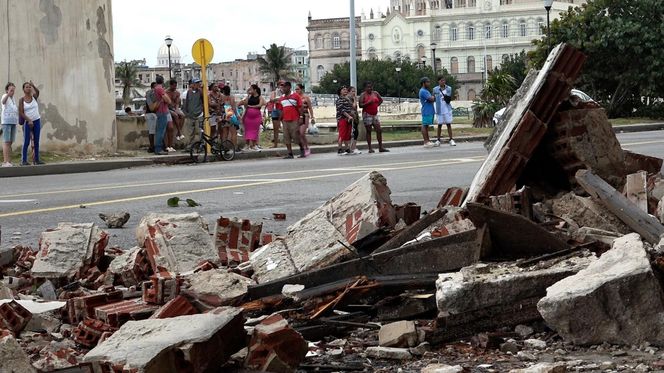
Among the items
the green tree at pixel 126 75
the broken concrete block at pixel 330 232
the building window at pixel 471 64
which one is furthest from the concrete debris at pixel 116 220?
the building window at pixel 471 64

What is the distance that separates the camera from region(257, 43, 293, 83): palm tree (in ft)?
482

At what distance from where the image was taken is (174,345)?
3955 millimetres

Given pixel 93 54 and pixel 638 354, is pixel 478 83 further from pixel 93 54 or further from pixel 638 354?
pixel 638 354

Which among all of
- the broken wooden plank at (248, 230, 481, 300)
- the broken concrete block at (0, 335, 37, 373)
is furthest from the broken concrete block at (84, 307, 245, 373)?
the broken wooden plank at (248, 230, 481, 300)

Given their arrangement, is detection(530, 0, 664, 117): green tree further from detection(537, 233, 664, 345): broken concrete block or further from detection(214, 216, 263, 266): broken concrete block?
detection(537, 233, 664, 345): broken concrete block

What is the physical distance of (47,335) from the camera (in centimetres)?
509

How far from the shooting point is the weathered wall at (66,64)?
2269 centimetres

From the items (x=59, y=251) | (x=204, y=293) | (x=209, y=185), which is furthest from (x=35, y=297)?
(x=209, y=185)

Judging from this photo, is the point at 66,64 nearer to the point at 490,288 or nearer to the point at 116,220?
the point at 116,220

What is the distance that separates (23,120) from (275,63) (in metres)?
129

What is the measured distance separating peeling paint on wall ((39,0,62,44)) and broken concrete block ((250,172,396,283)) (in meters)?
17.8

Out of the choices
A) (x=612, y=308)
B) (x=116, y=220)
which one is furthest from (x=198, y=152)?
(x=612, y=308)

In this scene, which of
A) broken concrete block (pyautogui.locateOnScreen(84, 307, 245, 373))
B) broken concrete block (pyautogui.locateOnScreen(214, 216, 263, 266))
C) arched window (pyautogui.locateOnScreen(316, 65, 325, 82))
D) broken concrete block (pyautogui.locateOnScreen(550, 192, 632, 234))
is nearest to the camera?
broken concrete block (pyautogui.locateOnScreen(84, 307, 245, 373))

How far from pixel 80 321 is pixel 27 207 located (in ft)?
22.6
